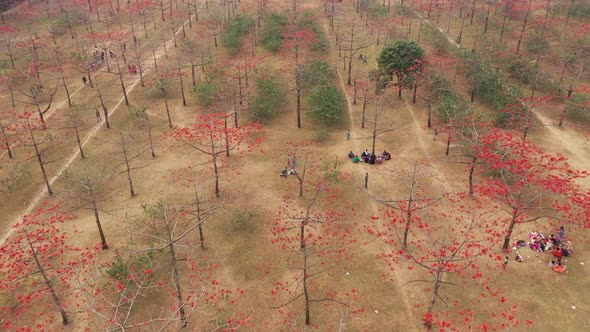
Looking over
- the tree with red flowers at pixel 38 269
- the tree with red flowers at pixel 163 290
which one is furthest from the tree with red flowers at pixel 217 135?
the tree with red flowers at pixel 38 269

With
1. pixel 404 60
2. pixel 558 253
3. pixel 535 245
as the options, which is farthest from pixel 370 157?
pixel 558 253

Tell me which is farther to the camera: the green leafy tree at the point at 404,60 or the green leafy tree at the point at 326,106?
the green leafy tree at the point at 404,60

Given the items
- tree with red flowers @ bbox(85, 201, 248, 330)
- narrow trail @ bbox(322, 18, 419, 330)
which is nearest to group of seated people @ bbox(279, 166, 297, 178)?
narrow trail @ bbox(322, 18, 419, 330)

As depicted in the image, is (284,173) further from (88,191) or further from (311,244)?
(88,191)

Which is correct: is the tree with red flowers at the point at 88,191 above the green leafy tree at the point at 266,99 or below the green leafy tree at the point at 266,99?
below

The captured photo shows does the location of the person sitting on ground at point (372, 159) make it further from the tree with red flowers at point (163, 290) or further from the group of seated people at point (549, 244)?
the tree with red flowers at point (163, 290)

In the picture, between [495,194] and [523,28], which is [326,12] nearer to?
[523,28]

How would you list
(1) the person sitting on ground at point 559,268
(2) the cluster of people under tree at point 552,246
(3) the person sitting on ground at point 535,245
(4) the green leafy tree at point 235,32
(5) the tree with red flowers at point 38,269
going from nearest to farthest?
(5) the tree with red flowers at point 38,269 → (1) the person sitting on ground at point 559,268 → (2) the cluster of people under tree at point 552,246 → (3) the person sitting on ground at point 535,245 → (4) the green leafy tree at point 235,32
